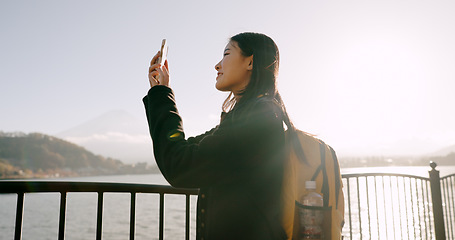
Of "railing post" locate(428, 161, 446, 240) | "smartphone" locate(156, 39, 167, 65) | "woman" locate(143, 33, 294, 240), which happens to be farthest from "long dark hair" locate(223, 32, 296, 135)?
"railing post" locate(428, 161, 446, 240)

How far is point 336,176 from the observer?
1475 millimetres

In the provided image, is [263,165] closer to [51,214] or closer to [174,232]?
[174,232]

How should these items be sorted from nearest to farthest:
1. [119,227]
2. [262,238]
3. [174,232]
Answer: [262,238]
[174,232]
[119,227]

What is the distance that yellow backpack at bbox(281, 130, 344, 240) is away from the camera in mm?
1284

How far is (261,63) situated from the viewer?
1.53m

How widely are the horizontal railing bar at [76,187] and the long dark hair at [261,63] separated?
115 centimetres

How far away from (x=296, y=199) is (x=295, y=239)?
16 centimetres

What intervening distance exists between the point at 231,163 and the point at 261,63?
1.91 feet

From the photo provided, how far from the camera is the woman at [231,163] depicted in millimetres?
1164

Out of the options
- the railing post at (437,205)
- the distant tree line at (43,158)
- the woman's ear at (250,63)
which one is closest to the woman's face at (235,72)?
the woman's ear at (250,63)

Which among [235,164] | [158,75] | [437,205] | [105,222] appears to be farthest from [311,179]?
[105,222]

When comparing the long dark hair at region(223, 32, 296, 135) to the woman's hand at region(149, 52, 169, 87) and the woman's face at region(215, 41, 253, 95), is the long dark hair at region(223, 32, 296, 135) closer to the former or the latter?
the woman's face at region(215, 41, 253, 95)

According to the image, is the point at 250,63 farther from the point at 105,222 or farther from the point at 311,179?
the point at 105,222

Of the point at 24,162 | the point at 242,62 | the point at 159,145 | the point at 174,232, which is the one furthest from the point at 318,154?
the point at 24,162
